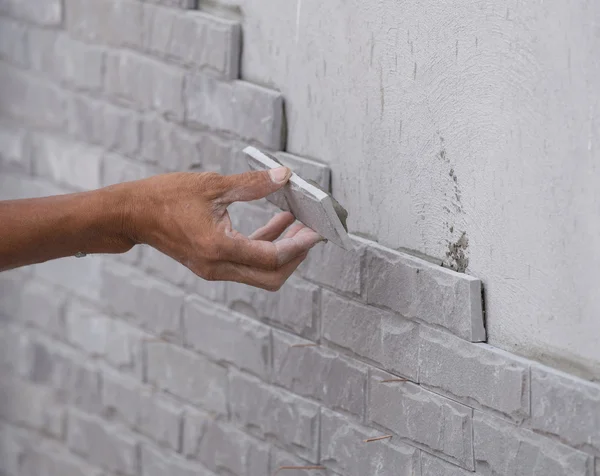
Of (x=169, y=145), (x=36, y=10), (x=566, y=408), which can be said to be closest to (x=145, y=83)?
(x=169, y=145)

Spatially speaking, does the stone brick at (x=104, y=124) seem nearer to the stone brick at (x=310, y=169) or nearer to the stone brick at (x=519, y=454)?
the stone brick at (x=310, y=169)

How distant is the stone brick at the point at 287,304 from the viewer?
6.52 ft

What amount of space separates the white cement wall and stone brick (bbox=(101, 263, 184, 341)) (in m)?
0.59

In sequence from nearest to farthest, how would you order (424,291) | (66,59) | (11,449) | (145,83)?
(424,291), (145,83), (66,59), (11,449)

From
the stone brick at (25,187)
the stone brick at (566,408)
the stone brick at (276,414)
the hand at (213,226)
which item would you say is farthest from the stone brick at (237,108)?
the stone brick at (566,408)

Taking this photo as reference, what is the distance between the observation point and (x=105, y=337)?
2.59 meters

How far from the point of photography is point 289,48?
1956 millimetres

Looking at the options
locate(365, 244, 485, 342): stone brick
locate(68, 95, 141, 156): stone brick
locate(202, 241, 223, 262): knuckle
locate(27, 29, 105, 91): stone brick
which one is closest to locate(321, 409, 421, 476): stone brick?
locate(365, 244, 485, 342): stone brick

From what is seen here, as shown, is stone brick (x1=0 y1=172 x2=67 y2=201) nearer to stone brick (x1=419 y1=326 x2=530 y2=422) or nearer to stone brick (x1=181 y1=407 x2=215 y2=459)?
stone brick (x1=181 y1=407 x2=215 y2=459)

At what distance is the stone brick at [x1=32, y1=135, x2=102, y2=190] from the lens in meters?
2.55

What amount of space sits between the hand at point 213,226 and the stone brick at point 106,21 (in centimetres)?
74

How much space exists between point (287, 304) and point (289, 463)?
336 millimetres

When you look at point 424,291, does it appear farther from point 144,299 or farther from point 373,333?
point 144,299

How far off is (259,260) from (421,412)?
15.9 inches
